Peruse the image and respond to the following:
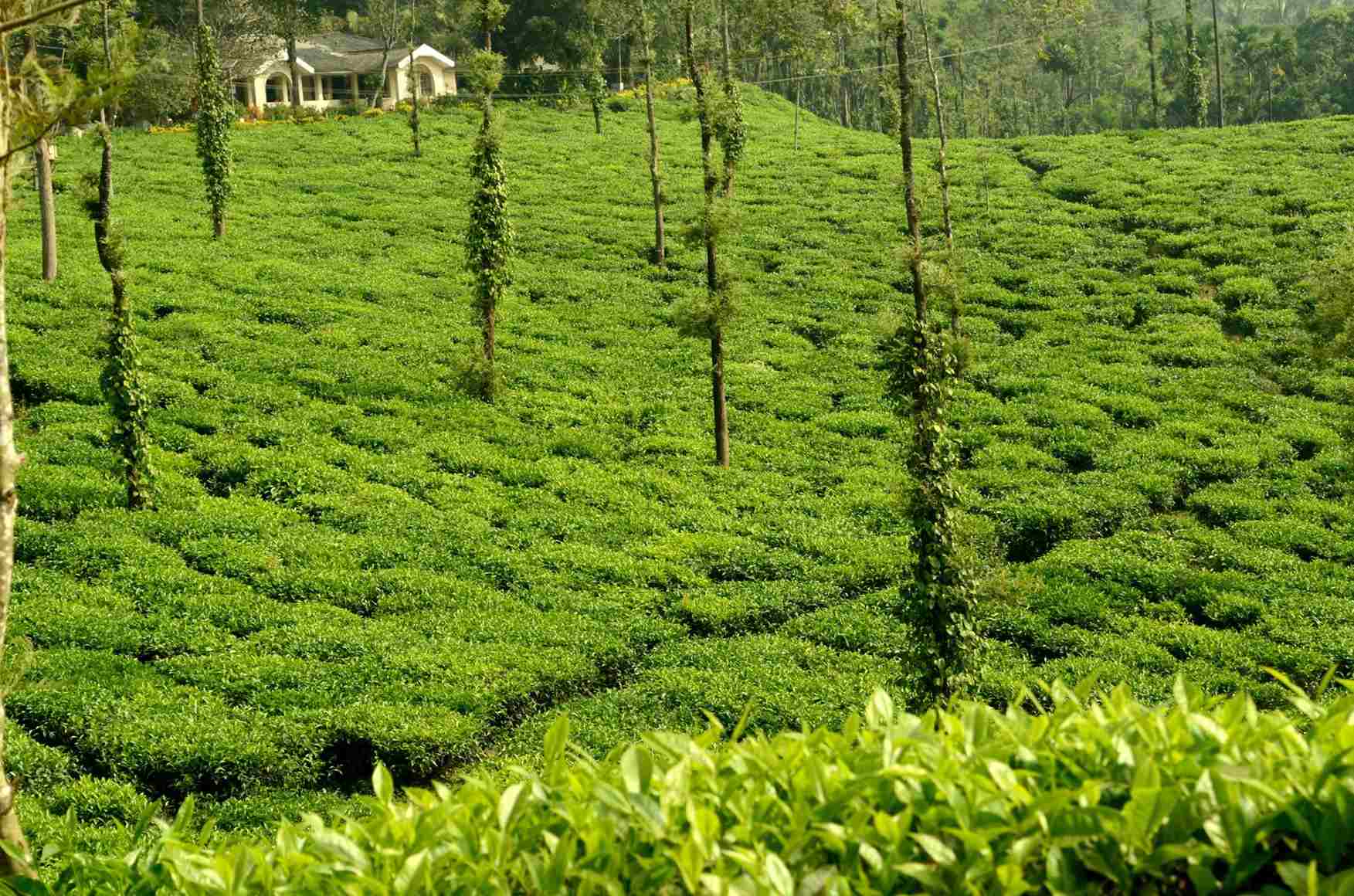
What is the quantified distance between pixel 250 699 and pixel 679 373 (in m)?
19.2

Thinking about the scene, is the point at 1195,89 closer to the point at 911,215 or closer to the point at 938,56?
the point at 938,56

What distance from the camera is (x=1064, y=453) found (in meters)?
28.7

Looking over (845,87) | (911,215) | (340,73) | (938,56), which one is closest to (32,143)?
(911,215)

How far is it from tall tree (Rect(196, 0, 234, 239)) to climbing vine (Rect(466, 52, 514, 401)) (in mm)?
15588

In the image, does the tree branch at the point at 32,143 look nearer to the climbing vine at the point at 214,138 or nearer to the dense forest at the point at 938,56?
the climbing vine at the point at 214,138

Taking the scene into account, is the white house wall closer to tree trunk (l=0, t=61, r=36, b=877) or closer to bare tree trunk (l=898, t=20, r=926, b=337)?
bare tree trunk (l=898, t=20, r=926, b=337)

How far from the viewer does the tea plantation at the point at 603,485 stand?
17.3m

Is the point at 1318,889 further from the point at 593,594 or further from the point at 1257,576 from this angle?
the point at 1257,576

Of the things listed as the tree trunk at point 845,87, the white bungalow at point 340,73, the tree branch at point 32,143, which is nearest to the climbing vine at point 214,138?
the tree branch at point 32,143

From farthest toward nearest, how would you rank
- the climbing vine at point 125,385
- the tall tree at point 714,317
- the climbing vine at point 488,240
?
the climbing vine at point 488,240 < the tall tree at point 714,317 < the climbing vine at point 125,385

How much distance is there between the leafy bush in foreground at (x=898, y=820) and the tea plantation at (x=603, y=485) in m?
8.45

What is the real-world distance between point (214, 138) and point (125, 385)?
75.9ft

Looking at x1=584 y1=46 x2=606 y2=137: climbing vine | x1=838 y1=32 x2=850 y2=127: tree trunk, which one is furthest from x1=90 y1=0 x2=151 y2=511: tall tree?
x1=838 y1=32 x2=850 y2=127: tree trunk

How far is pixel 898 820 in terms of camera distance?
4184mm
